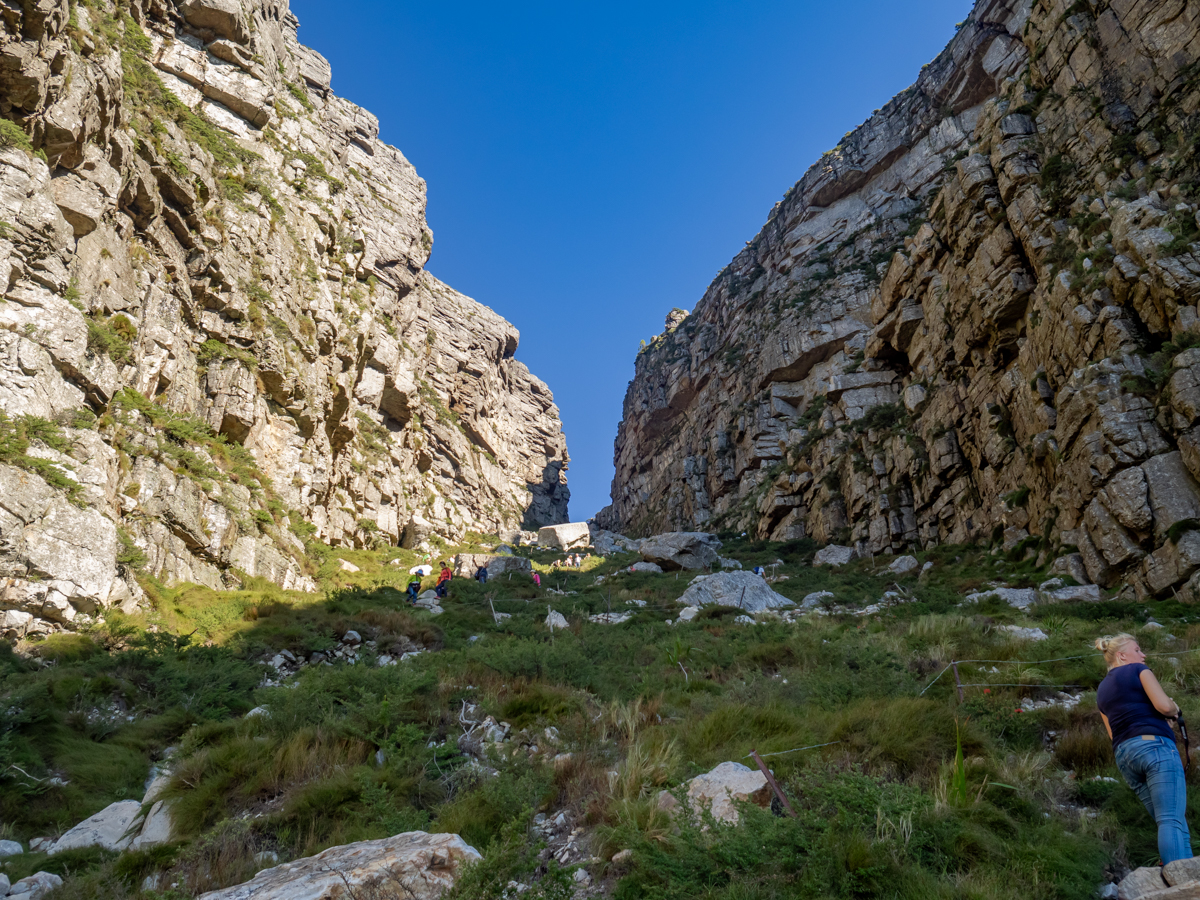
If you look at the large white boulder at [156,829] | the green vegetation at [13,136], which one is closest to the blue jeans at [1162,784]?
the large white boulder at [156,829]

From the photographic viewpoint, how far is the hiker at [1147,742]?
3.39 m

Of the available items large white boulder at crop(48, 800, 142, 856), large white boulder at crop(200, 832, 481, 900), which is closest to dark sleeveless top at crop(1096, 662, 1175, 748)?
large white boulder at crop(200, 832, 481, 900)

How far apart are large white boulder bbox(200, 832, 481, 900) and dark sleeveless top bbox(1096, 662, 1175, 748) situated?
14.3ft

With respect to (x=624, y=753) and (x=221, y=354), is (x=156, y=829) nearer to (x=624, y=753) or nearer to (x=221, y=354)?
(x=624, y=753)

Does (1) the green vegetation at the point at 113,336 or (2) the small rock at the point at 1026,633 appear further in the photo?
(1) the green vegetation at the point at 113,336

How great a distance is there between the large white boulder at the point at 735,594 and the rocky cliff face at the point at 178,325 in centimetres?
1309

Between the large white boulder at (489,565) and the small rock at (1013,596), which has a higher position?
the large white boulder at (489,565)

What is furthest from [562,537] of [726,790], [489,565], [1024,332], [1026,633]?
[726,790]

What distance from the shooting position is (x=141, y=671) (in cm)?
895

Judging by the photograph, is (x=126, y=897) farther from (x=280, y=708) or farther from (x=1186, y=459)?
(x=1186, y=459)

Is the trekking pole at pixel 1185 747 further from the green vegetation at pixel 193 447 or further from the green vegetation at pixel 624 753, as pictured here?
the green vegetation at pixel 193 447

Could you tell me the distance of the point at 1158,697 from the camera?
3.80m

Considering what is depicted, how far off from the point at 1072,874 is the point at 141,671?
11.3 m

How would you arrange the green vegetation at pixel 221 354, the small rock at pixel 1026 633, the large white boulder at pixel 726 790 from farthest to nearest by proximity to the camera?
the green vegetation at pixel 221 354 < the small rock at pixel 1026 633 < the large white boulder at pixel 726 790
